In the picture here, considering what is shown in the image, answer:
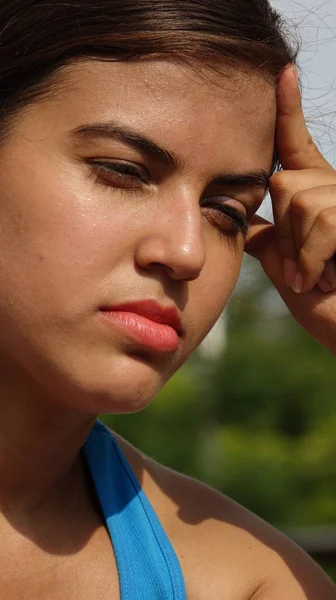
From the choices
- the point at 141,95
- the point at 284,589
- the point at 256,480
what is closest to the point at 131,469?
the point at 284,589

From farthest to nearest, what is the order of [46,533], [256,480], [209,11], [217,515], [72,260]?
[256,480] < [217,515] < [46,533] < [209,11] < [72,260]

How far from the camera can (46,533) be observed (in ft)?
8.64

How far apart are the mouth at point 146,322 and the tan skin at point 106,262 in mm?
22

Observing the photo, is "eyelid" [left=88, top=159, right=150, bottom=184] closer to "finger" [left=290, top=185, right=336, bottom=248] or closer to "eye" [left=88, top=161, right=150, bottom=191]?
"eye" [left=88, top=161, right=150, bottom=191]

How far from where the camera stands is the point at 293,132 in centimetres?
273

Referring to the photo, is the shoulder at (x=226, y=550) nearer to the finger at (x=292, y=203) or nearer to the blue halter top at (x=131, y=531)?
the blue halter top at (x=131, y=531)

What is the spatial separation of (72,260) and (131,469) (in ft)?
2.89

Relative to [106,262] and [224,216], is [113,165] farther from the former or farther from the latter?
[224,216]

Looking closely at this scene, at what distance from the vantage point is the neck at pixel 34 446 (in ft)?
8.35

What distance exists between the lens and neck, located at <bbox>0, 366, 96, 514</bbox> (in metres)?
2.55

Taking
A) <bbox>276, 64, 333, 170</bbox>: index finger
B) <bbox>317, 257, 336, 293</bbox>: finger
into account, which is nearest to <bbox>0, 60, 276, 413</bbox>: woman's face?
<bbox>276, 64, 333, 170</bbox>: index finger

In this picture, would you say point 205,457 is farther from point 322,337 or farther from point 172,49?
point 172,49

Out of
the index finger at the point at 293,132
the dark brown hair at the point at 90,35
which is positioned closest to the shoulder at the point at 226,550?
the index finger at the point at 293,132

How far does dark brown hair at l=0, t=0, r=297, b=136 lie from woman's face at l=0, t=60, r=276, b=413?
1.6 inches
